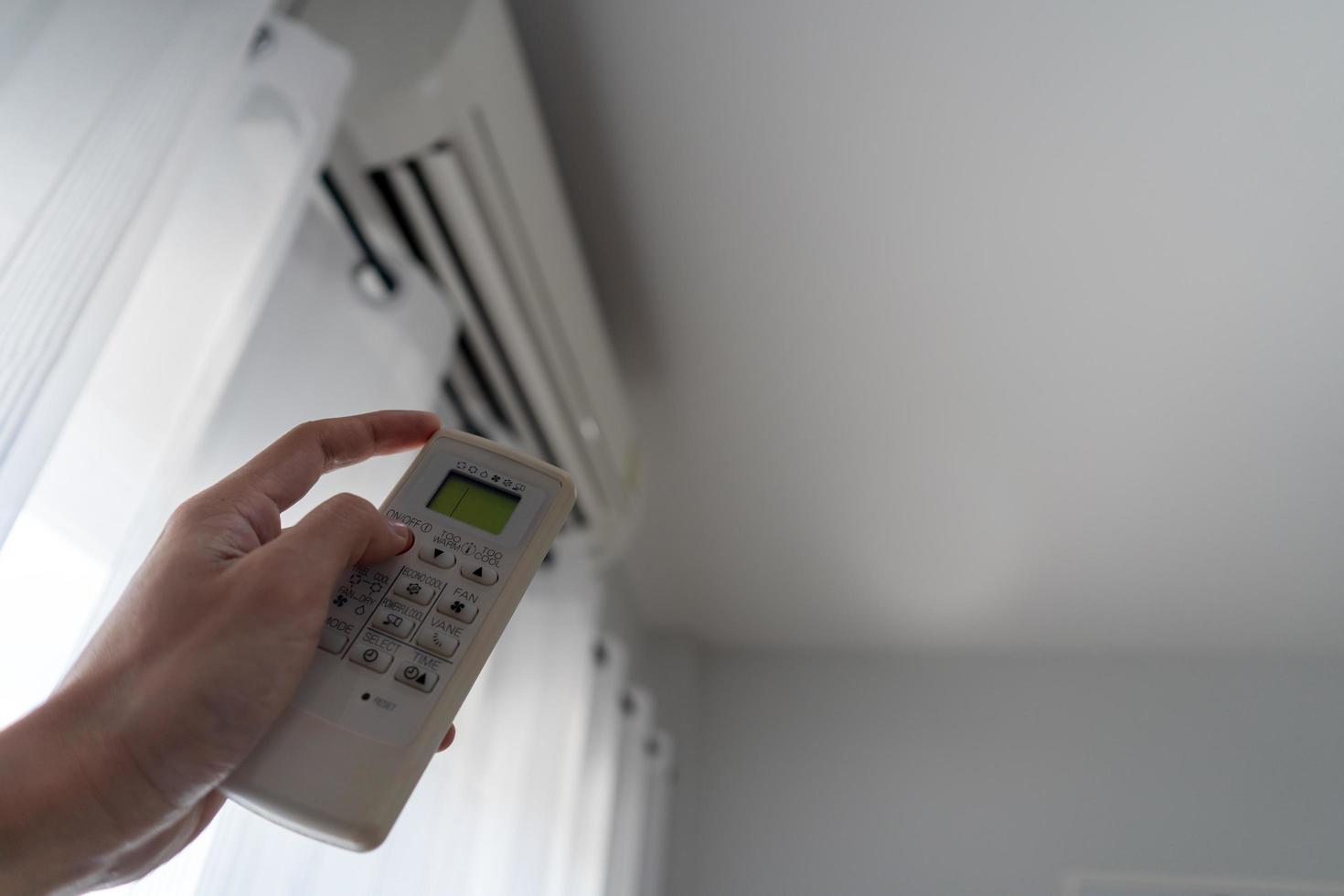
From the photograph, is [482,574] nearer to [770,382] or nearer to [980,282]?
[980,282]

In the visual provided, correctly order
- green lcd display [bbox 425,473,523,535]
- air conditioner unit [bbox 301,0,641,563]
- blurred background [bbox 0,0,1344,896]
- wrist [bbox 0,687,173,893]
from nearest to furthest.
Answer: wrist [bbox 0,687,173,893] → green lcd display [bbox 425,473,523,535] → blurred background [bbox 0,0,1344,896] → air conditioner unit [bbox 301,0,641,563]

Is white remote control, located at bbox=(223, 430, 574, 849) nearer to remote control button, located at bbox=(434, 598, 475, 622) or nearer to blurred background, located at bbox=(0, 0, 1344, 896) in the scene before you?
remote control button, located at bbox=(434, 598, 475, 622)

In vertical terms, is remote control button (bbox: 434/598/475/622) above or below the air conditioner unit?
below

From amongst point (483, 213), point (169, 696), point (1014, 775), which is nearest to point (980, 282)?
point (483, 213)

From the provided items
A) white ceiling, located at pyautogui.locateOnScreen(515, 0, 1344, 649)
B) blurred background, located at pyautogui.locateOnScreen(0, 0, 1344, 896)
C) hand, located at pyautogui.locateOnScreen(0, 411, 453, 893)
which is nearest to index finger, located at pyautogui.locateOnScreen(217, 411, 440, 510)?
hand, located at pyautogui.locateOnScreen(0, 411, 453, 893)

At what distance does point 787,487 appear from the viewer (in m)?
1.81

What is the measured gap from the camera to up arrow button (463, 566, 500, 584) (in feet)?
1.15

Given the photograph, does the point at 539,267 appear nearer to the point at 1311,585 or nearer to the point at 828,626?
the point at 828,626

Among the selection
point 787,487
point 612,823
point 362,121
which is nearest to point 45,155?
point 362,121

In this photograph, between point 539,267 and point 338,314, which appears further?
point 539,267

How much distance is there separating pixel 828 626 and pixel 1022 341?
1.13 m

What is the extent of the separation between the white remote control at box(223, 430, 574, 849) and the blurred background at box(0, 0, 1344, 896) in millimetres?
181

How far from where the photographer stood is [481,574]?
352 millimetres

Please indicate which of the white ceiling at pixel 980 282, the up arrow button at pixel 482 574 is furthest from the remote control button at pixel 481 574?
the white ceiling at pixel 980 282
